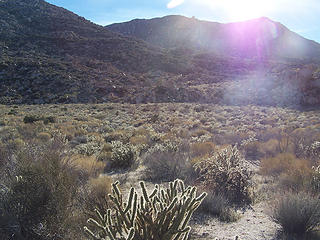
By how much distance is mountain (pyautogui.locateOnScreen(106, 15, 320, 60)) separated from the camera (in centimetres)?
9069

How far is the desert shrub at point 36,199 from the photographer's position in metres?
3.27

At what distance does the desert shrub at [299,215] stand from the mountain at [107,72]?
90.2 ft

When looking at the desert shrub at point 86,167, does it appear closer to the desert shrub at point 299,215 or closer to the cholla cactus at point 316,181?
the desert shrub at point 299,215

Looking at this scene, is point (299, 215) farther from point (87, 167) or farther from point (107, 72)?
point (107, 72)

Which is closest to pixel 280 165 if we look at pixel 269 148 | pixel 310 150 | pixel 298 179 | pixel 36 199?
pixel 298 179

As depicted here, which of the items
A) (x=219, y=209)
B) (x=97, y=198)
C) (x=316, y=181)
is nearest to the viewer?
(x=97, y=198)

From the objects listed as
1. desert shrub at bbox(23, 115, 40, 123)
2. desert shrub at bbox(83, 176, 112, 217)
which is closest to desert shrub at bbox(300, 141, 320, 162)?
desert shrub at bbox(83, 176, 112, 217)

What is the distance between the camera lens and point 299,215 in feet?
12.6

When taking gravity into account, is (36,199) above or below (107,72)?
below

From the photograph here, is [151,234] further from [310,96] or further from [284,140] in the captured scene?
[310,96]

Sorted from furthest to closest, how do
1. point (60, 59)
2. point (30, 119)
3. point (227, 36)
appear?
point (227, 36)
point (60, 59)
point (30, 119)

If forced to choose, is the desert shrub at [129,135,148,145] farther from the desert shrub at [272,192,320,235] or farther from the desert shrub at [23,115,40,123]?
the desert shrub at [23,115,40,123]

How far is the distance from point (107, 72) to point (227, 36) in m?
70.8

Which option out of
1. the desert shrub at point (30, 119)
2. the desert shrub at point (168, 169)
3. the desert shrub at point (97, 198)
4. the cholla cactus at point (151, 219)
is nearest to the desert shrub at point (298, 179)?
the desert shrub at point (168, 169)
